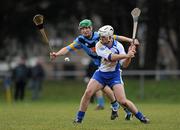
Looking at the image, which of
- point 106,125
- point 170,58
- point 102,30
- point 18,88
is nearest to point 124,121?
point 106,125

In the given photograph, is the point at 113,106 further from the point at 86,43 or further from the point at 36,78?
the point at 36,78

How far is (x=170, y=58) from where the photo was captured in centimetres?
7669

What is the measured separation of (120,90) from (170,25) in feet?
101

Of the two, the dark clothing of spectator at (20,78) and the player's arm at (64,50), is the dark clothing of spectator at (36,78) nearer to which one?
the dark clothing of spectator at (20,78)

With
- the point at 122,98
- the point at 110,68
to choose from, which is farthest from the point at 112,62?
the point at 122,98

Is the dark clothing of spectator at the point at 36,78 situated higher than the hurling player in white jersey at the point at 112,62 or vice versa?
the hurling player in white jersey at the point at 112,62

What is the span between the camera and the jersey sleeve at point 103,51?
1470 cm

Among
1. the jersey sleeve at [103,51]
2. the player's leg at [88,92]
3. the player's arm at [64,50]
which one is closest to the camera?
the jersey sleeve at [103,51]

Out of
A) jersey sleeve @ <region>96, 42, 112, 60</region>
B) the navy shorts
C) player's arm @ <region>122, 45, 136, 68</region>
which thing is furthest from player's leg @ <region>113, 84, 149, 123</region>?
jersey sleeve @ <region>96, 42, 112, 60</region>

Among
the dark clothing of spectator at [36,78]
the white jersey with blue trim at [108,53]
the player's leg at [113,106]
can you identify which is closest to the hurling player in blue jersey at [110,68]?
the white jersey with blue trim at [108,53]

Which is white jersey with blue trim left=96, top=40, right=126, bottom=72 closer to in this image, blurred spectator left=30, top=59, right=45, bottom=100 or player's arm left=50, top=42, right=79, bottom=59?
player's arm left=50, top=42, right=79, bottom=59

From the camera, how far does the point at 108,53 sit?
14.7 m

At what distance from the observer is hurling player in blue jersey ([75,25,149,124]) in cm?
1462

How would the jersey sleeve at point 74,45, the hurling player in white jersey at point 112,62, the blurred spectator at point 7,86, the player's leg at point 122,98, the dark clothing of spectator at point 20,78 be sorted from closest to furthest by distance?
the hurling player in white jersey at point 112,62
the player's leg at point 122,98
the jersey sleeve at point 74,45
the dark clothing of spectator at point 20,78
the blurred spectator at point 7,86
